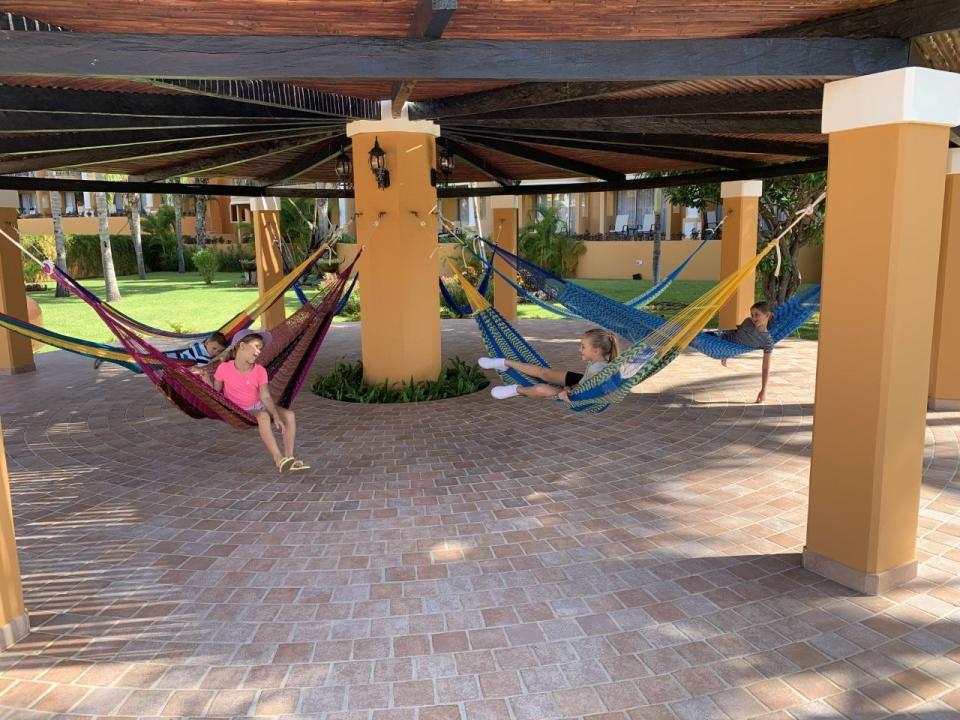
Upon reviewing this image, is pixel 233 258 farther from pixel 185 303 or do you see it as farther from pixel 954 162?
pixel 954 162

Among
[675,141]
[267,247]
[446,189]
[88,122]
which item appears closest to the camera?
[88,122]

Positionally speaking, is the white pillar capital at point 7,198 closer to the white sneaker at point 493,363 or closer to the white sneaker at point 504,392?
the white sneaker at point 493,363

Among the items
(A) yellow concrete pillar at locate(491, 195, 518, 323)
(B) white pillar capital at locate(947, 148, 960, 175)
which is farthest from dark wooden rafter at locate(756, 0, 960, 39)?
(A) yellow concrete pillar at locate(491, 195, 518, 323)

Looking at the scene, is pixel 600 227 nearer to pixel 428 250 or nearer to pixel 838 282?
pixel 428 250

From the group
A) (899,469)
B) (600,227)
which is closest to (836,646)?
(899,469)

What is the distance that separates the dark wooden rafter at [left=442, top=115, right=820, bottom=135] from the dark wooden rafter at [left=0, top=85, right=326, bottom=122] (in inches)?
70.0

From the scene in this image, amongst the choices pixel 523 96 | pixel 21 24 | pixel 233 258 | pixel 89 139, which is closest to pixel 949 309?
pixel 523 96

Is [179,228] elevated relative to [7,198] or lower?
elevated

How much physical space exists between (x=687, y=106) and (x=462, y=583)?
292 centimetres

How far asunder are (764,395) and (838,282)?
10.2 feet

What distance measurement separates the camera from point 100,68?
2326 millimetres

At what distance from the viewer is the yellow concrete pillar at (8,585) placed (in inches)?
92.0

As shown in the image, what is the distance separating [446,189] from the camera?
8820 millimetres

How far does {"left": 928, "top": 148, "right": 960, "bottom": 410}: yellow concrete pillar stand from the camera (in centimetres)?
481
